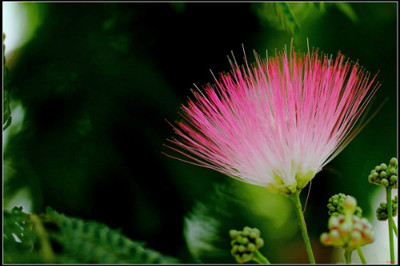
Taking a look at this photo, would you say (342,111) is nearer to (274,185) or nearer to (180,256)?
(274,185)

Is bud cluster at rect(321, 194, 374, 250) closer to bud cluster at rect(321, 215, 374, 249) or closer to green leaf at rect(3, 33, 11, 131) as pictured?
bud cluster at rect(321, 215, 374, 249)

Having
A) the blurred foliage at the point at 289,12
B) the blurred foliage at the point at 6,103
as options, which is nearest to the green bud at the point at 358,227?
the blurred foliage at the point at 289,12

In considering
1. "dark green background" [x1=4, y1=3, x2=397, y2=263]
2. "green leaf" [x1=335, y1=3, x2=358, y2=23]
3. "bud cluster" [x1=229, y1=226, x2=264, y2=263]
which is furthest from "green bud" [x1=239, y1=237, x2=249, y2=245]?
"green leaf" [x1=335, y1=3, x2=358, y2=23]

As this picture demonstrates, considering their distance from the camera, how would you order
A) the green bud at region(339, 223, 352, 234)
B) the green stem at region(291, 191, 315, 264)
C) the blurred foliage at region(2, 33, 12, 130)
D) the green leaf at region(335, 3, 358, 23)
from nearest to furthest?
the green bud at region(339, 223, 352, 234)
the green stem at region(291, 191, 315, 264)
the blurred foliage at region(2, 33, 12, 130)
the green leaf at region(335, 3, 358, 23)

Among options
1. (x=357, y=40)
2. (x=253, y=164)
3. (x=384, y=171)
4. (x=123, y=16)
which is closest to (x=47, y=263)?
(x=253, y=164)

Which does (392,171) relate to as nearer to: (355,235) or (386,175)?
(386,175)

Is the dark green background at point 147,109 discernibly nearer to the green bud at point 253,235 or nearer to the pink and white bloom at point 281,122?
the pink and white bloom at point 281,122
